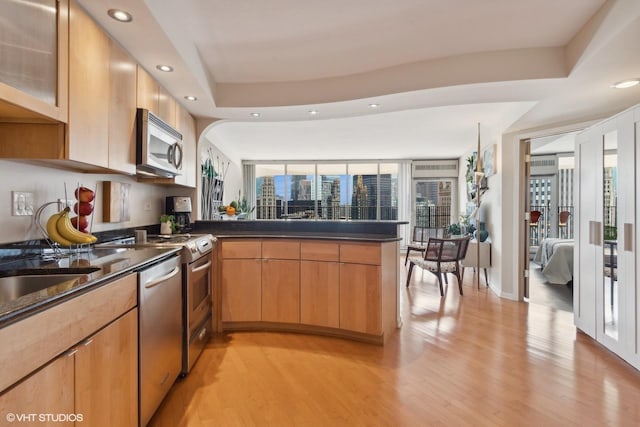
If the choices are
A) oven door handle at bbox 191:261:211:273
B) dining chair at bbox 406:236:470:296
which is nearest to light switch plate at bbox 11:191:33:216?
oven door handle at bbox 191:261:211:273

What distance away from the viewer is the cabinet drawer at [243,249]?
2.73 metres

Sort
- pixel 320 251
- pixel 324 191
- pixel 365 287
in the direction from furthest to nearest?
pixel 324 191, pixel 320 251, pixel 365 287

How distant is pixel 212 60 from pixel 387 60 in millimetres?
1409

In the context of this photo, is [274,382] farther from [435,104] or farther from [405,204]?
[405,204]

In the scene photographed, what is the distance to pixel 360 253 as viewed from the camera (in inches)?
98.9

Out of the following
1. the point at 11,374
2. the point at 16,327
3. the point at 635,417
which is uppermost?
the point at 16,327

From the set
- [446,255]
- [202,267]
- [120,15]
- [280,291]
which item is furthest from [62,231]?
[446,255]

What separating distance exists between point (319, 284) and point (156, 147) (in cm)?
164

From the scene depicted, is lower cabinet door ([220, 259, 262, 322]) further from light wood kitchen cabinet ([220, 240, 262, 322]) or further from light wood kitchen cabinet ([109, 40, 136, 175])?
light wood kitchen cabinet ([109, 40, 136, 175])

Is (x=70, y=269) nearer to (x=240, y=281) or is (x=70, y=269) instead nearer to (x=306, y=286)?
(x=240, y=281)

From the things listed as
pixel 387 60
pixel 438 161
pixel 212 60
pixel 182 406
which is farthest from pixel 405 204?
pixel 182 406

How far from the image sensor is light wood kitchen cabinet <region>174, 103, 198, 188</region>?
2.72m

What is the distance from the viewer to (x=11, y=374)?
78cm

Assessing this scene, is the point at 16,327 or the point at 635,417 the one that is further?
the point at 635,417
